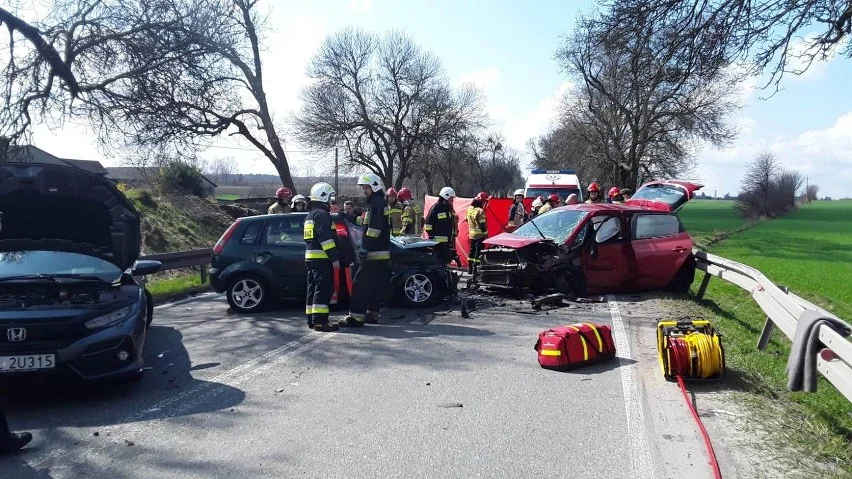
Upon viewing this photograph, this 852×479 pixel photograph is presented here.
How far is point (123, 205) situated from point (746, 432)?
616 cm

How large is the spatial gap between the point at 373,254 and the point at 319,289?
0.92 m

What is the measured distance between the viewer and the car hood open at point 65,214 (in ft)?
22.7

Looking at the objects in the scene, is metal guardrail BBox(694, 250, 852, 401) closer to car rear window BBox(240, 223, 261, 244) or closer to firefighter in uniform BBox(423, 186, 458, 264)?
firefighter in uniform BBox(423, 186, 458, 264)

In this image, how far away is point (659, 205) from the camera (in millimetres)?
12891

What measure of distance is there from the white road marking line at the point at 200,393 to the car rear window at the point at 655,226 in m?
5.88

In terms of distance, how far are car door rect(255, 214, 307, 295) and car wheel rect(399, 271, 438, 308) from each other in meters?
1.50

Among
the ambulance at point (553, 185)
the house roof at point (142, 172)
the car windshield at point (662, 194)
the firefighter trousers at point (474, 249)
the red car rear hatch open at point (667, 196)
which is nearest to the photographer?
the red car rear hatch open at point (667, 196)

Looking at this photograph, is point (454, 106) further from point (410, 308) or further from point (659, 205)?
point (410, 308)

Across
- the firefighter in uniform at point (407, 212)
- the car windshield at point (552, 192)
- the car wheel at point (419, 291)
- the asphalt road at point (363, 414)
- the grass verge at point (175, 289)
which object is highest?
the car windshield at point (552, 192)

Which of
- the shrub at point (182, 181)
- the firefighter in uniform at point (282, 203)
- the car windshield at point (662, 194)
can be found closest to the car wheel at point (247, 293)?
the firefighter in uniform at point (282, 203)

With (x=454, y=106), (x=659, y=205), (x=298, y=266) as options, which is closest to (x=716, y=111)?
(x=454, y=106)

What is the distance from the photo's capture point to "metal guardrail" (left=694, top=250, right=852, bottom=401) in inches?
175

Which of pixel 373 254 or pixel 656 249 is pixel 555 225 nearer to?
pixel 656 249

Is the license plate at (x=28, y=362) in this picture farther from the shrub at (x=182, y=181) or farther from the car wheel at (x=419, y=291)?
the shrub at (x=182, y=181)
